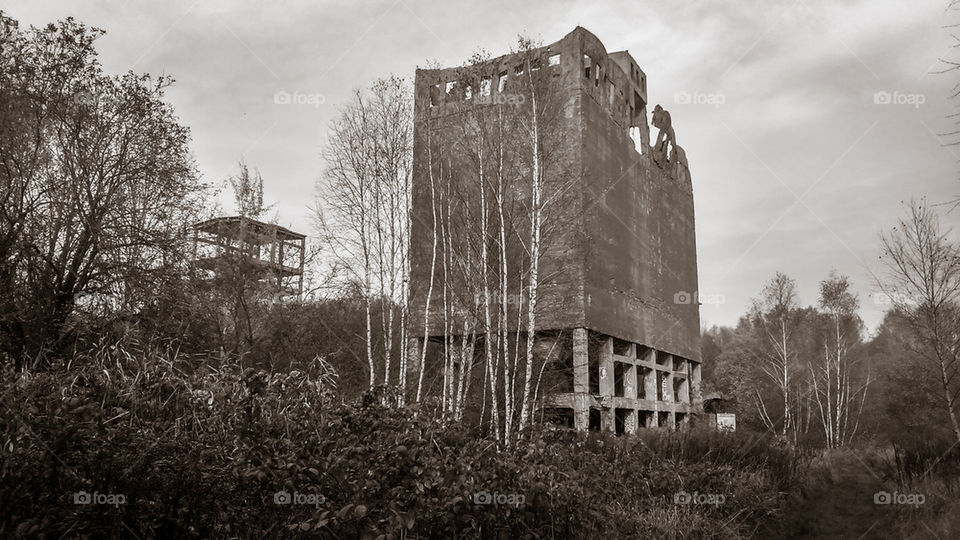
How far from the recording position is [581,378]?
2200 cm

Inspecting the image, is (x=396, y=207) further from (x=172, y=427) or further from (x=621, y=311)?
(x=172, y=427)

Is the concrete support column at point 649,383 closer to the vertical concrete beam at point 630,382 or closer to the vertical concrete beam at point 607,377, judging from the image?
the vertical concrete beam at point 630,382

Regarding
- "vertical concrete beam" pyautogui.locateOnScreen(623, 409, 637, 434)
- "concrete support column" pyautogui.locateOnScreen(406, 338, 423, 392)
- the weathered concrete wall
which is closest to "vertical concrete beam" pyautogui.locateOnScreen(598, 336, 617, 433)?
the weathered concrete wall

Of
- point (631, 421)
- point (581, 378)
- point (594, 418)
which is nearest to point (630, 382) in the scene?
point (631, 421)

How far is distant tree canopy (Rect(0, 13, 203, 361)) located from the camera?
13.7 meters

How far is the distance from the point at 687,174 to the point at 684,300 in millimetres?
7965

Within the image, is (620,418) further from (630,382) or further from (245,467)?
(245,467)

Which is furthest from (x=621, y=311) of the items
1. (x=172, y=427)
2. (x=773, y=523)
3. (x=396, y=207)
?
(x=172, y=427)

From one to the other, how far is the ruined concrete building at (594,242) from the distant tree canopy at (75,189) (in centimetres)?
770

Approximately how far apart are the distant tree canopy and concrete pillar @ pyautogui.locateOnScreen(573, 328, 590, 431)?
1222 cm

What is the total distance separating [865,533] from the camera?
11.6 metres

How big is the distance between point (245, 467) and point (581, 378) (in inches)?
678

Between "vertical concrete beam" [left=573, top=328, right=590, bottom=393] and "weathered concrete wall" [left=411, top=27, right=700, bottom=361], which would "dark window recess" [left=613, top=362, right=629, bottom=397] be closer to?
"weathered concrete wall" [left=411, top=27, right=700, bottom=361]

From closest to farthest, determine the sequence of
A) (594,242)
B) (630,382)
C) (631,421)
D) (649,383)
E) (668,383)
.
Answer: (594,242) → (631,421) → (630,382) → (649,383) → (668,383)
